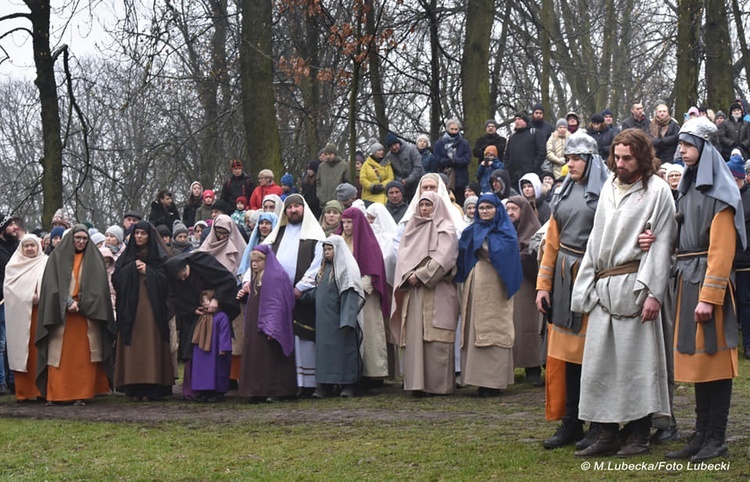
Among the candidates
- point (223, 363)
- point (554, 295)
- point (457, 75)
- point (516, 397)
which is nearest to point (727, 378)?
point (554, 295)

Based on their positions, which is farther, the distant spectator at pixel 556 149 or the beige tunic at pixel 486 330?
the distant spectator at pixel 556 149

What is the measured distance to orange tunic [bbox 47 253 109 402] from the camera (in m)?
11.5

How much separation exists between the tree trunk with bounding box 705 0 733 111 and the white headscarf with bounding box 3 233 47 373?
504 inches

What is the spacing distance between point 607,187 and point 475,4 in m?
12.6

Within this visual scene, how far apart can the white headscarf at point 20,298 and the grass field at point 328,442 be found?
884mm

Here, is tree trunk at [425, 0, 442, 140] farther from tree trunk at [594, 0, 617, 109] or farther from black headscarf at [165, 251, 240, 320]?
black headscarf at [165, 251, 240, 320]

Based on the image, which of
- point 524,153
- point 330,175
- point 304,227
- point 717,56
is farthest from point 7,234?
point 717,56

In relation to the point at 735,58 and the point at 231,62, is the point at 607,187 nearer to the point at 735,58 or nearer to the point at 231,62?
the point at 231,62

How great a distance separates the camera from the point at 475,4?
1909 centimetres

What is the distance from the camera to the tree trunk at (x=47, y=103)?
56.8ft

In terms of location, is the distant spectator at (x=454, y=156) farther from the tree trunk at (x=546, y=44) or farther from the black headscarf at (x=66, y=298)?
the tree trunk at (x=546, y=44)

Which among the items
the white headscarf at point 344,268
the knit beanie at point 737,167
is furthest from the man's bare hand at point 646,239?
the white headscarf at point 344,268

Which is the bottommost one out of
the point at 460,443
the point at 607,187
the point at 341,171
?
the point at 460,443

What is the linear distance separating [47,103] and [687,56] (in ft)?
33.7
